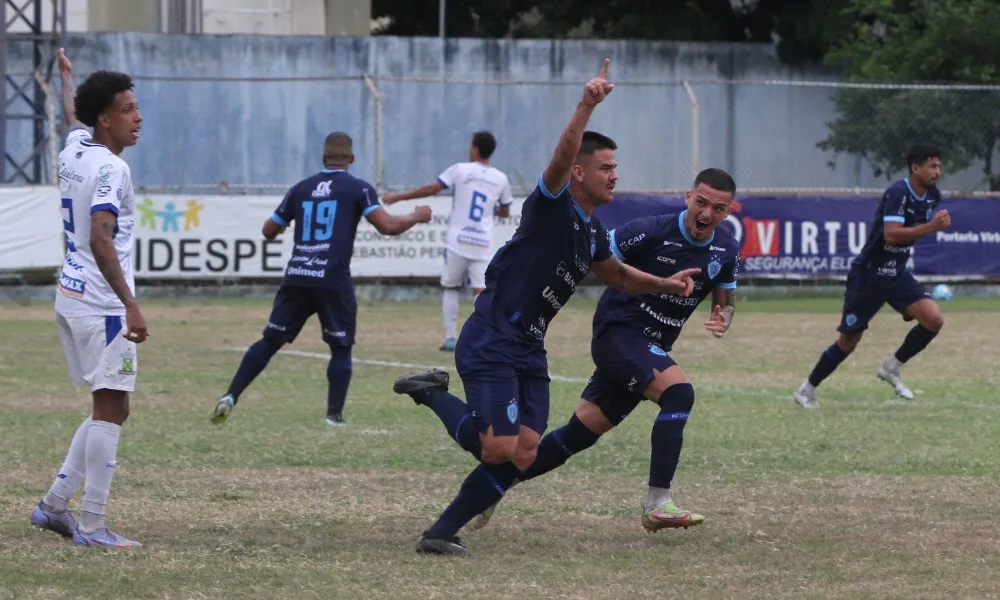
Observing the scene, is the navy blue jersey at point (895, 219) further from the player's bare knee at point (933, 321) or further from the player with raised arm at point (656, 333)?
the player with raised arm at point (656, 333)

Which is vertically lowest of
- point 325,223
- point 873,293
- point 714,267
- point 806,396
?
point 806,396

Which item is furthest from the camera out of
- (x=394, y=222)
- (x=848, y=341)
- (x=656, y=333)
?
(x=848, y=341)

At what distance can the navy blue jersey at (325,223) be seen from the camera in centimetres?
1112

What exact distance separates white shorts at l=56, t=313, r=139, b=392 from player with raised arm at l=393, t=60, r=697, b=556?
1.36 meters

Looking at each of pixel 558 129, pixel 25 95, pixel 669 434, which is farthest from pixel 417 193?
pixel 558 129

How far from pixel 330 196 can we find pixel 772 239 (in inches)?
540

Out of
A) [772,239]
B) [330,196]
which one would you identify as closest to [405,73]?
[772,239]

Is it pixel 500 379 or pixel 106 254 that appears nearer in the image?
pixel 106 254

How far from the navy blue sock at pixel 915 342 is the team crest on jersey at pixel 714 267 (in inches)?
202

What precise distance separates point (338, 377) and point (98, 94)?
4.51m

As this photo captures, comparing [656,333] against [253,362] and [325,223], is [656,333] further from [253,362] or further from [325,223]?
[253,362]

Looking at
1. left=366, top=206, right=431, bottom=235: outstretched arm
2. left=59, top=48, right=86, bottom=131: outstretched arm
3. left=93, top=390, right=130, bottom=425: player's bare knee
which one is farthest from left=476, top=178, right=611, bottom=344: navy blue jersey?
left=366, top=206, right=431, bottom=235: outstretched arm

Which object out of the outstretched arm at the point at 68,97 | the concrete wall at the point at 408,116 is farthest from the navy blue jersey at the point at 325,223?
the concrete wall at the point at 408,116

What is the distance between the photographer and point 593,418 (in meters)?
7.81
